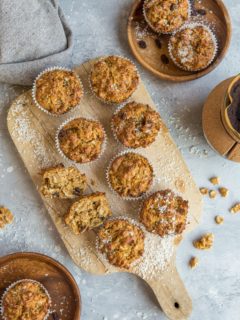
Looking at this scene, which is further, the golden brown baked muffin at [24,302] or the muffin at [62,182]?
the muffin at [62,182]

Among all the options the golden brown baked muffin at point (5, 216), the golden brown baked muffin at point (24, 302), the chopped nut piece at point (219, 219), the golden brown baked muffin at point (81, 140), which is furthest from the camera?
the chopped nut piece at point (219, 219)

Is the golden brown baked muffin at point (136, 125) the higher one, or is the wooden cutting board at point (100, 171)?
the golden brown baked muffin at point (136, 125)

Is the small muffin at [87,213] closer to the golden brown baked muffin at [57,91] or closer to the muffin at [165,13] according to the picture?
the golden brown baked muffin at [57,91]

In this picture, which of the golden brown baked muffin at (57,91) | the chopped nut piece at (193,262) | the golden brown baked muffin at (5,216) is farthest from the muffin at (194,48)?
the golden brown baked muffin at (5,216)

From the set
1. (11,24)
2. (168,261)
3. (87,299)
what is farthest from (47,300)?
(11,24)

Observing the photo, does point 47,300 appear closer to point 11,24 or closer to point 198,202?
point 198,202

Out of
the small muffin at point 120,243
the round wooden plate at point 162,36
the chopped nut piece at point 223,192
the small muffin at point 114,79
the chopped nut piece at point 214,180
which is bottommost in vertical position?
the small muffin at point 120,243

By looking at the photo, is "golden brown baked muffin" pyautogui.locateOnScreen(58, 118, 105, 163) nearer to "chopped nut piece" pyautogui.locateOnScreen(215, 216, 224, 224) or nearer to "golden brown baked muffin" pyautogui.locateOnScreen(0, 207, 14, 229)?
"golden brown baked muffin" pyautogui.locateOnScreen(0, 207, 14, 229)

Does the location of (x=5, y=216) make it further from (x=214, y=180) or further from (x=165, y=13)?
(x=165, y=13)
